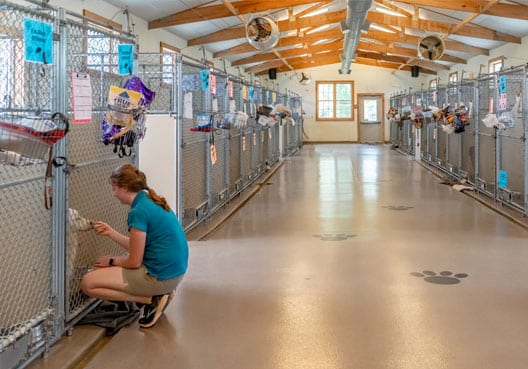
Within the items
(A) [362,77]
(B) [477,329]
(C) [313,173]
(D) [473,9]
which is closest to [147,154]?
(B) [477,329]

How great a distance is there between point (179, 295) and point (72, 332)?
3.15 ft

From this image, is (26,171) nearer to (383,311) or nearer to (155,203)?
(155,203)

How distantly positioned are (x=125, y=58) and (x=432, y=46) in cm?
938

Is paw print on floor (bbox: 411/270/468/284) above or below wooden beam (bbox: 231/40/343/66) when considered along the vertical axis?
below

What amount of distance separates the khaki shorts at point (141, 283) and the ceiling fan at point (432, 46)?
9966 millimetres

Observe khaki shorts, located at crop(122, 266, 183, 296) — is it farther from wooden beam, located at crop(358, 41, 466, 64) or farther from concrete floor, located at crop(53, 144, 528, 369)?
wooden beam, located at crop(358, 41, 466, 64)

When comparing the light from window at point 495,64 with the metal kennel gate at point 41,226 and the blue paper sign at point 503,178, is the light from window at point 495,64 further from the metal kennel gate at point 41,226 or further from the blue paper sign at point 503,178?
the metal kennel gate at point 41,226

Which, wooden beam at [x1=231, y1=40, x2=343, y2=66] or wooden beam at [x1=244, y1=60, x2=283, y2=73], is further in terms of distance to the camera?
wooden beam at [x1=244, y1=60, x2=283, y2=73]

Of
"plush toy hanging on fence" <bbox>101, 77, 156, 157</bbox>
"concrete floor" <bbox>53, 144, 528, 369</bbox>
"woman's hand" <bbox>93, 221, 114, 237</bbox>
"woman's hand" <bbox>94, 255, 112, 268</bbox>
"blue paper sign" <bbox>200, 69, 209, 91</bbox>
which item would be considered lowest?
"concrete floor" <bbox>53, 144, 528, 369</bbox>

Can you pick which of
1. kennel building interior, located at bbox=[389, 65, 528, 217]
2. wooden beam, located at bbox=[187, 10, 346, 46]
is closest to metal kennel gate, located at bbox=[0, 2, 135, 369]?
kennel building interior, located at bbox=[389, 65, 528, 217]

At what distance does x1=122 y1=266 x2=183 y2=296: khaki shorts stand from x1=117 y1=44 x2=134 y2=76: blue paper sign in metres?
1.35

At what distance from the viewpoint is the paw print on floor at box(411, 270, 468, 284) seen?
4500mm

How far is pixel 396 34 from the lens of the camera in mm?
17266

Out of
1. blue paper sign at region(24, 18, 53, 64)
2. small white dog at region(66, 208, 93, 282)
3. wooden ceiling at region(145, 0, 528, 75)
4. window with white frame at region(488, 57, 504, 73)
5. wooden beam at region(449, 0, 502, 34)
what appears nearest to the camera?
blue paper sign at region(24, 18, 53, 64)
